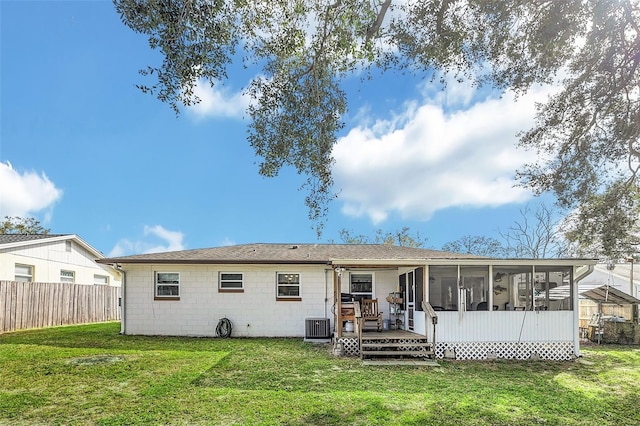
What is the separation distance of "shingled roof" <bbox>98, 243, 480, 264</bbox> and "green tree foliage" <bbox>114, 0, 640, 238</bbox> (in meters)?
5.90

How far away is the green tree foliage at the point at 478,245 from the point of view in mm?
34188

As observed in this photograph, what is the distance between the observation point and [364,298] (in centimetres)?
1505

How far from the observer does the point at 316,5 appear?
25.2 ft

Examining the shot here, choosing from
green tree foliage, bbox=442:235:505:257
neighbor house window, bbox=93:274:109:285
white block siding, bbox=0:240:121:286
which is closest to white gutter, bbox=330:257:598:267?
white block siding, bbox=0:240:121:286

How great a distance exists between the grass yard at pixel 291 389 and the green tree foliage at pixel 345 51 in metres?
3.09

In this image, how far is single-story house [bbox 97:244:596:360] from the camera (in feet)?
37.2

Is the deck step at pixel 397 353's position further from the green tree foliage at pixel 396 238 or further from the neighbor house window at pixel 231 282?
the green tree foliage at pixel 396 238

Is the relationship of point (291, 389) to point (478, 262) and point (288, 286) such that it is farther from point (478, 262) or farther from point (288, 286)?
point (288, 286)

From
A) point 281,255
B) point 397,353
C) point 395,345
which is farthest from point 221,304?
point 397,353

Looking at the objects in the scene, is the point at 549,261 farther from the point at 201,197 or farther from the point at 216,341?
the point at 201,197

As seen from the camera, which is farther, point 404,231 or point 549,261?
point 404,231

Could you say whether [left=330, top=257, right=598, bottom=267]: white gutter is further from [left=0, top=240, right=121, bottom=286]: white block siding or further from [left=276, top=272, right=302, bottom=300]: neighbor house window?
[left=0, top=240, right=121, bottom=286]: white block siding

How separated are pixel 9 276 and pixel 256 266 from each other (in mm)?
9526

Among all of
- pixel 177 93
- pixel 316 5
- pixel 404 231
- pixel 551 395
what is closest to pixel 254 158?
pixel 177 93
